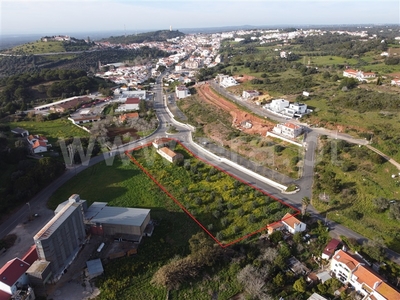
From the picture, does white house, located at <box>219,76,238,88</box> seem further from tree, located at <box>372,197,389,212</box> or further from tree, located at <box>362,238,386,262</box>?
tree, located at <box>362,238,386,262</box>

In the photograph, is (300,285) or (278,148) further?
(278,148)

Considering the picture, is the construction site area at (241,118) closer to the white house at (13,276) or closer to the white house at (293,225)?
the white house at (293,225)

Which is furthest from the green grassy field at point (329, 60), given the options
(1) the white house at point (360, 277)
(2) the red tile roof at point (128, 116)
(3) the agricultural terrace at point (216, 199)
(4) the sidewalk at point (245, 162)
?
(1) the white house at point (360, 277)

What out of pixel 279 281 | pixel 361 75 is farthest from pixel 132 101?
pixel 279 281

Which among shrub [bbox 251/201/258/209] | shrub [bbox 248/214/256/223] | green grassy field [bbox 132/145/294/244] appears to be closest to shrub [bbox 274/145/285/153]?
green grassy field [bbox 132/145/294/244]

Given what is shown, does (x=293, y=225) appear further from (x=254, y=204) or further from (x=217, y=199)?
(x=217, y=199)

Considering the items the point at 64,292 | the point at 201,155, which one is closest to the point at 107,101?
the point at 201,155
